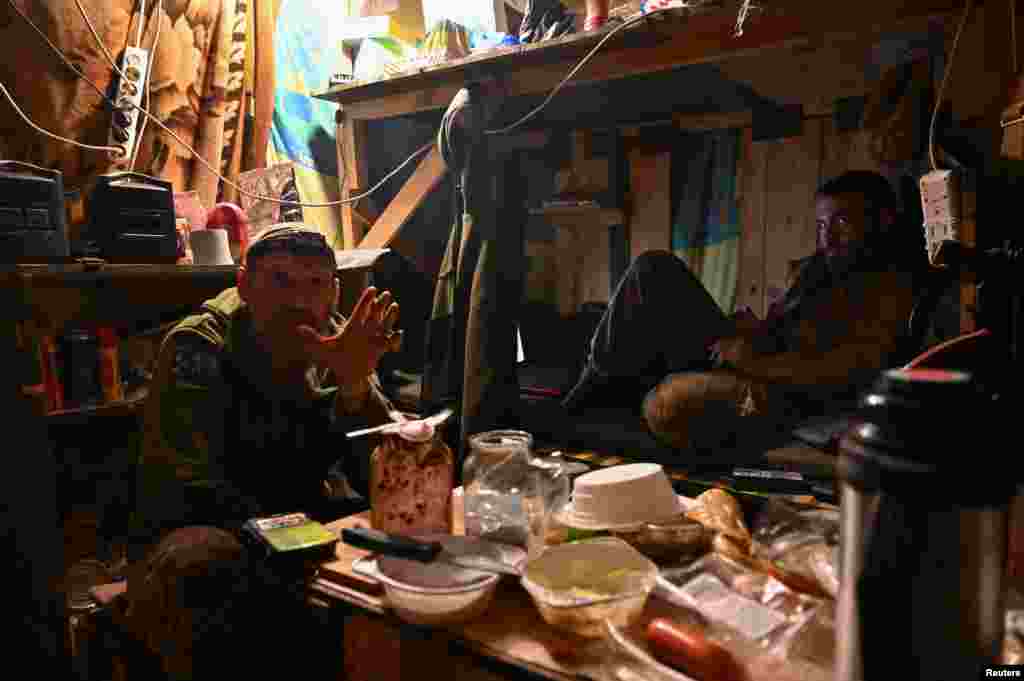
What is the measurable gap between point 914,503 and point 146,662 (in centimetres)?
141

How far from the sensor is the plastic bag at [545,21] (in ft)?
7.95

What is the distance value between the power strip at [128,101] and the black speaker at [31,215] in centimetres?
68

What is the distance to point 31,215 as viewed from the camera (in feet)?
6.24

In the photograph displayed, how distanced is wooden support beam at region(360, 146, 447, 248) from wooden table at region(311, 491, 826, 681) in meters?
2.13

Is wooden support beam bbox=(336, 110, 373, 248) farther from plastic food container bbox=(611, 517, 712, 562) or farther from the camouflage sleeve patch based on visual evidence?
plastic food container bbox=(611, 517, 712, 562)

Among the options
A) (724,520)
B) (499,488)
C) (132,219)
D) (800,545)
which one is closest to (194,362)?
(499,488)

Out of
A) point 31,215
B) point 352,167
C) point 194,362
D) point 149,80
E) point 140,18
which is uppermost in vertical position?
point 140,18

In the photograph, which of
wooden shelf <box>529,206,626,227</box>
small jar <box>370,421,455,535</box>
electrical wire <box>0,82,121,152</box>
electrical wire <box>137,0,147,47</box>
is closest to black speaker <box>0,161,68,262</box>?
electrical wire <box>0,82,121,152</box>

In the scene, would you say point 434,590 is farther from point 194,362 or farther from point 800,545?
point 194,362

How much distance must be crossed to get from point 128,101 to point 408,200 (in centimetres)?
112

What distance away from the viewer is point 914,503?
0.55m

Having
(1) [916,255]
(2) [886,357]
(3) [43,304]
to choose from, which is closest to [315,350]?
(3) [43,304]

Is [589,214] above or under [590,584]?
above

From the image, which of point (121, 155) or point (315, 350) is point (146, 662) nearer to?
point (315, 350)
